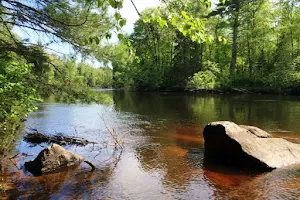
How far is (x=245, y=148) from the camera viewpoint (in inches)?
418

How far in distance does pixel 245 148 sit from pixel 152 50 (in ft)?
180

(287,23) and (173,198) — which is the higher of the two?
(287,23)

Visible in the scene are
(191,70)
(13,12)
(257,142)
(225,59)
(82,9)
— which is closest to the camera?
(13,12)

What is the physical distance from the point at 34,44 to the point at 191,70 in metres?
43.6

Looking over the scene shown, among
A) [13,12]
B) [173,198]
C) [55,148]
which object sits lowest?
[173,198]

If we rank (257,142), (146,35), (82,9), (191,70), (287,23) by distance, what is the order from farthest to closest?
1. (146,35)
2. (191,70)
3. (287,23)
4. (257,142)
5. (82,9)

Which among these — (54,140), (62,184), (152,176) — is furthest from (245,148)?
(54,140)

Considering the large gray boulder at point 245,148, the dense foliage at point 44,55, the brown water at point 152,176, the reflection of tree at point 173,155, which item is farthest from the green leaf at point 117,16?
the large gray boulder at point 245,148

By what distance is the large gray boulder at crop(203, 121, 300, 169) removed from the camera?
1048 cm

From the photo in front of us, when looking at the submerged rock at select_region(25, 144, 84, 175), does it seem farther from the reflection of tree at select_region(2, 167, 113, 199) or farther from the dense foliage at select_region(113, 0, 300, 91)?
the dense foliage at select_region(113, 0, 300, 91)

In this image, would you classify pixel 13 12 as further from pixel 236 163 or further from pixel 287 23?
pixel 287 23

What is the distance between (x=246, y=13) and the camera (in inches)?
1727

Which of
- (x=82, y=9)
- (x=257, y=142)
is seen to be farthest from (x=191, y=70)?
(x=82, y=9)

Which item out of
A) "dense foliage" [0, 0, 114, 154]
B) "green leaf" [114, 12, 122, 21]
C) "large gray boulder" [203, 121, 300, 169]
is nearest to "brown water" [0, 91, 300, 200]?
"large gray boulder" [203, 121, 300, 169]
